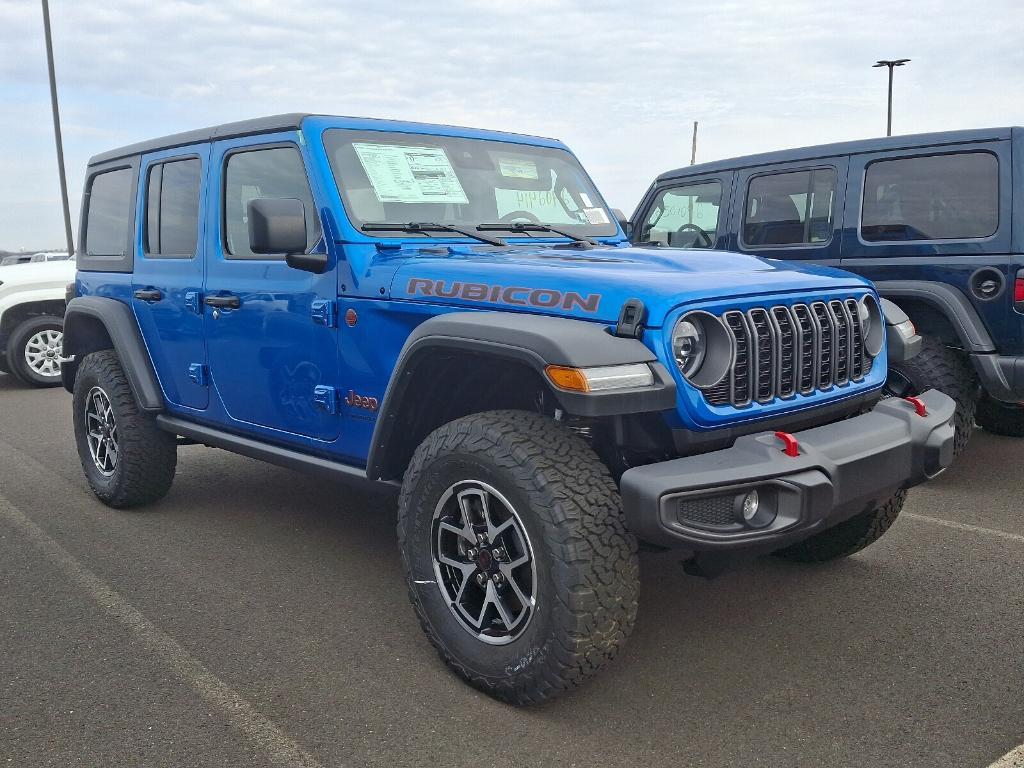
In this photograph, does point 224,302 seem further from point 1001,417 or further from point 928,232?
point 1001,417

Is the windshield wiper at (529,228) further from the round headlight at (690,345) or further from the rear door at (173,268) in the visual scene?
the rear door at (173,268)

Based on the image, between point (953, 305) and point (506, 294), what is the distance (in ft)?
11.5

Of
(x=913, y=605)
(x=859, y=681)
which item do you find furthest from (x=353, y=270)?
(x=913, y=605)

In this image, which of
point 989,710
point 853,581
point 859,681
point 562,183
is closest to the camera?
point 989,710

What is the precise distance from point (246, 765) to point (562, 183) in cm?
292

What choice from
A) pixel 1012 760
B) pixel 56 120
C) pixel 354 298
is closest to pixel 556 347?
pixel 354 298

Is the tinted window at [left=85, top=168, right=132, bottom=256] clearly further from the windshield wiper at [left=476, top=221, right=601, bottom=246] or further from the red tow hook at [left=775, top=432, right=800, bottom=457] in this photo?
the red tow hook at [left=775, top=432, right=800, bottom=457]

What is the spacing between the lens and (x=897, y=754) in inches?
104

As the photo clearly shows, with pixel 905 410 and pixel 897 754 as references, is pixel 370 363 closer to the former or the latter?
pixel 905 410

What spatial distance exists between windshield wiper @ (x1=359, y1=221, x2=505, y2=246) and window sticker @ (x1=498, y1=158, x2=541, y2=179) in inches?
21.0

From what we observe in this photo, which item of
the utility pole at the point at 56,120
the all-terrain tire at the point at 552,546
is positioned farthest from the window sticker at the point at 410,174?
the utility pole at the point at 56,120

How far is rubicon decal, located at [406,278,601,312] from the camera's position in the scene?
2872 mm

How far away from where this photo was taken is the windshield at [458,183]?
3.75 meters

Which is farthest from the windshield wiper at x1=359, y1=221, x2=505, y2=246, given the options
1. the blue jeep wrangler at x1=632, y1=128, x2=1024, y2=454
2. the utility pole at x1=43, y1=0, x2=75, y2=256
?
the utility pole at x1=43, y1=0, x2=75, y2=256
